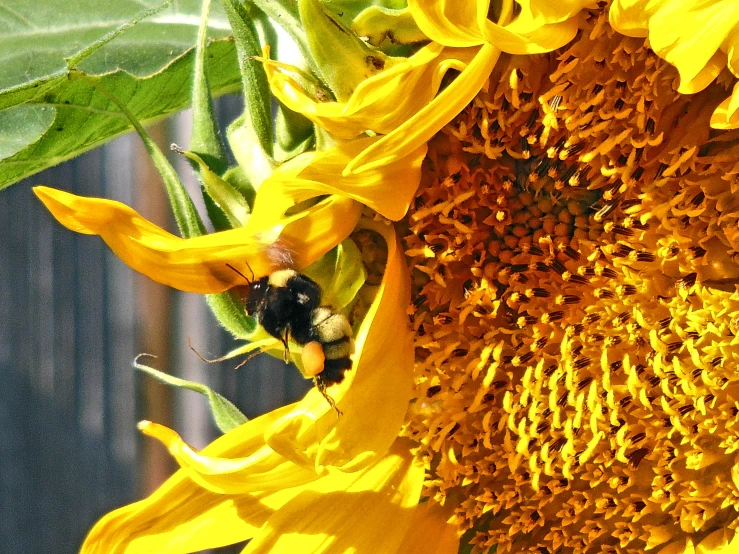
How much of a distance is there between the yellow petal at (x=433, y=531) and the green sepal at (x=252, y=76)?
0.43m

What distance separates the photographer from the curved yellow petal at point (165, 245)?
2.35 feet

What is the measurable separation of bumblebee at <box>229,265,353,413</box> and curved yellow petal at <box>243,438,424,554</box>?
0.52 ft

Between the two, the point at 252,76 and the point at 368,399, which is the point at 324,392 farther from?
the point at 252,76

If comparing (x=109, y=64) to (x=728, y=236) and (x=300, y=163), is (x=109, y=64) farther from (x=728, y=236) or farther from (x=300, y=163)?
(x=728, y=236)

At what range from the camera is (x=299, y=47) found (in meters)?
0.71

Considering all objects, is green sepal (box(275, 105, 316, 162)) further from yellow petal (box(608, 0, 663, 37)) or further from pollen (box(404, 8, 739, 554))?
yellow petal (box(608, 0, 663, 37))

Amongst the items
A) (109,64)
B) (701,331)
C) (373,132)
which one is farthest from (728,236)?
(109,64)

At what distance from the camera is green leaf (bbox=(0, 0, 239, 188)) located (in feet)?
2.83

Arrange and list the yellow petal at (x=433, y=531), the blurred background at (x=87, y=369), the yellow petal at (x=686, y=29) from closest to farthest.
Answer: the yellow petal at (x=686, y=29) < the yellow petal at (x=433, y=531) < the blurred background at (x=87, y=369)

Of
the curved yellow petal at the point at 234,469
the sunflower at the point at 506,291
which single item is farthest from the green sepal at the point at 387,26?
the curved yellow petal at the point at 234,469

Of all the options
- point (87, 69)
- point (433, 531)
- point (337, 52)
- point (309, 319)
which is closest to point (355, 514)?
point (433, 531)

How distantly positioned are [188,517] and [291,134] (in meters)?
0.40

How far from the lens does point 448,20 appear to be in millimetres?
674

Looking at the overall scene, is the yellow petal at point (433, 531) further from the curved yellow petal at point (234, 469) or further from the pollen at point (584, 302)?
the curved yellow petal at point (234, 469)
